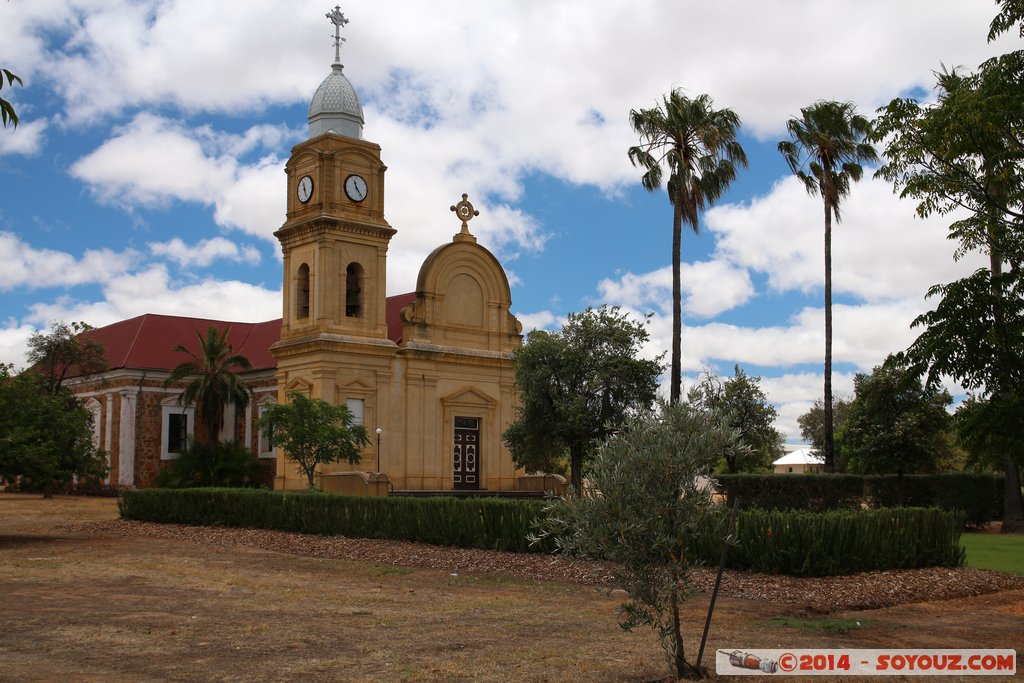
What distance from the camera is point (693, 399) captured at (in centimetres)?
920

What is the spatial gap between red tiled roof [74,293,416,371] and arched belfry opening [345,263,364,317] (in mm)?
5733

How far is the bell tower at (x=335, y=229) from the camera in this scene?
4022cm

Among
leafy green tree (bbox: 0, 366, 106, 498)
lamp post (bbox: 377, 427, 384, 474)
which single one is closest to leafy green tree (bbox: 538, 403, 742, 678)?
leafy green tree (bbox: 0, 366, 106, 498)

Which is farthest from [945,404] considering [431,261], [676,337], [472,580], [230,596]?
[230,596]

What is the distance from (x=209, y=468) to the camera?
43.5m

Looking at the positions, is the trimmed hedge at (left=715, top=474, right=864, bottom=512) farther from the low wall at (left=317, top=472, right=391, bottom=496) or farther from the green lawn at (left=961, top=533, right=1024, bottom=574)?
the low wall at (left=317, top=472, right=391, bottom=496)

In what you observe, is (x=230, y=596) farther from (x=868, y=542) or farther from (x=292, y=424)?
(x=292, y=424)

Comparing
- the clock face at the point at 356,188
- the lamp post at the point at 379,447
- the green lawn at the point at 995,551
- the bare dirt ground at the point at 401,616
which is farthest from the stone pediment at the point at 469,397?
the bare dirt ground at the point at 401,616

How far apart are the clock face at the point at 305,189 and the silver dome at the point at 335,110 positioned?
1.94 meters

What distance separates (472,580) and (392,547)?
16.7 ft

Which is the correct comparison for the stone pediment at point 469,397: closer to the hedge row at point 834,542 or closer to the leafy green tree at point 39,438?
the leafy green tree at point 39,438

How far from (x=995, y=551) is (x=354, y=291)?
25.4 m

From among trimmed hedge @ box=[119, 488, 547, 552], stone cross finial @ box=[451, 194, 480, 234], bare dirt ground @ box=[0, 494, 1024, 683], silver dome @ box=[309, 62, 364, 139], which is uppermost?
silver dome @ box=[309, 62, 364, 139]

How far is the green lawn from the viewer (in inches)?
812
